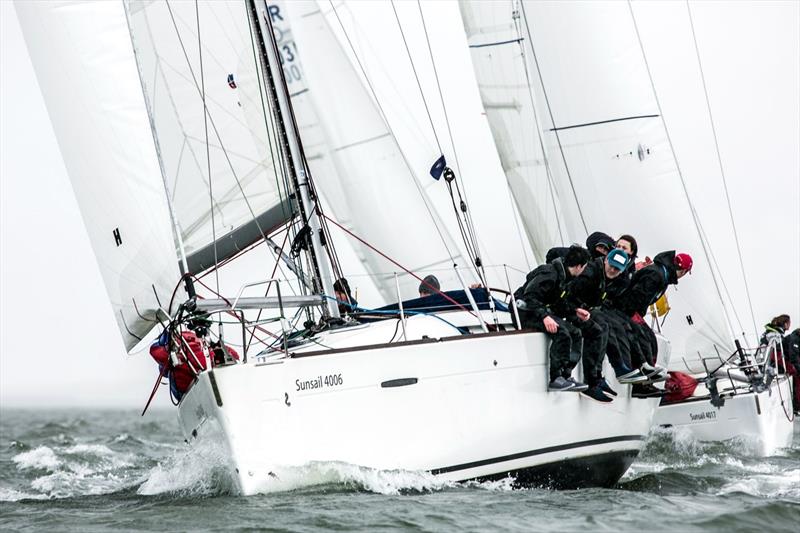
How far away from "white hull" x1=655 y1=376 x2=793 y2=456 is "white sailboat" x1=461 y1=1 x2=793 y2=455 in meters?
0.01

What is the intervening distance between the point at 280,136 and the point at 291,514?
14.3 ft

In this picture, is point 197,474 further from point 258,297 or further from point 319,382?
point 258,297

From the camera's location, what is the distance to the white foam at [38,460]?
12953mm

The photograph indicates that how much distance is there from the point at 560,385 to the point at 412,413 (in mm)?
1281

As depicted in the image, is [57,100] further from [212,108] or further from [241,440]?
[241,440]

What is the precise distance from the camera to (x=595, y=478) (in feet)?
29.8

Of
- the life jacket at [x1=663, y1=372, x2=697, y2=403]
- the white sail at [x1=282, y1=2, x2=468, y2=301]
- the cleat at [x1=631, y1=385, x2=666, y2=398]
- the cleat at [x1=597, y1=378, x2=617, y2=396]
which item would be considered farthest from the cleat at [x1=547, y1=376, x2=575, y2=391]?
the life jacket at [x1=663, y1=372, x2=697, y2=403]

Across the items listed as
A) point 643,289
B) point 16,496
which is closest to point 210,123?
point 16,496

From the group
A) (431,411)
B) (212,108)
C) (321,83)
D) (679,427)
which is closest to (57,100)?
(212,108)

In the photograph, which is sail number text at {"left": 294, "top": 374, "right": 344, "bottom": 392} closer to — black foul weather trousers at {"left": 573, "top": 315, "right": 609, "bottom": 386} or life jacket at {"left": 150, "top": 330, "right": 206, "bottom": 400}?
life jacket at {"left": 150, "top": 330, "right": 206, "bottom": 400}

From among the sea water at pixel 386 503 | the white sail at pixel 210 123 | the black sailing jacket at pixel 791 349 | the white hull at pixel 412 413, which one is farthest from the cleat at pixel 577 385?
the black sailing jacket at pixel 791 349

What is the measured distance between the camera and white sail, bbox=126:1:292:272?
10289 millimetres

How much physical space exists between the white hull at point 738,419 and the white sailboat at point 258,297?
3.11 meters

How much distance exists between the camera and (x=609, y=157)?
1263 centimetres
